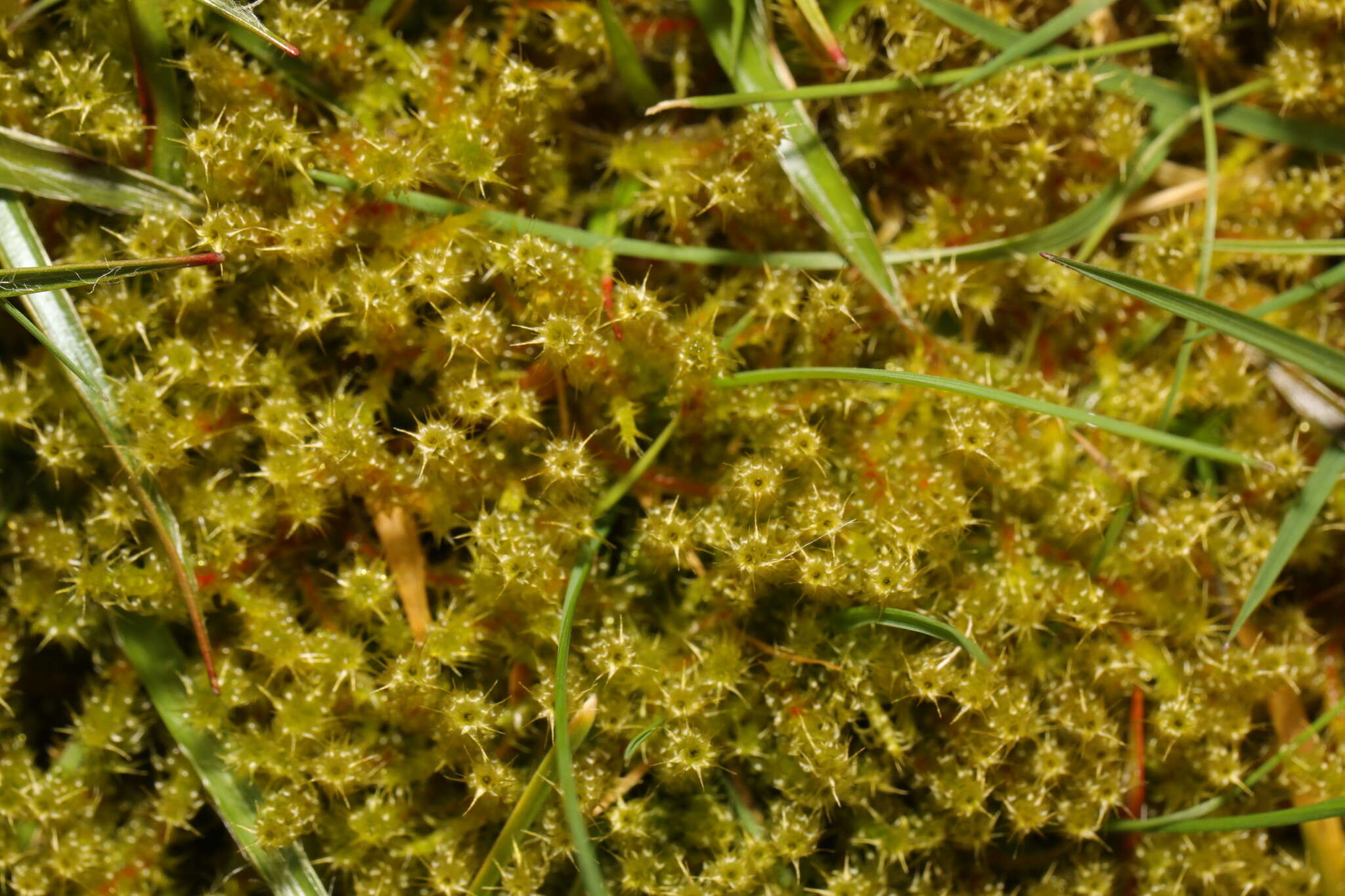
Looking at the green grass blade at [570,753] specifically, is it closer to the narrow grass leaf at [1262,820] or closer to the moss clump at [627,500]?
the moss clump at [627,500]

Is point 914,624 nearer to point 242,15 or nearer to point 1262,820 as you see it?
point 1262,820

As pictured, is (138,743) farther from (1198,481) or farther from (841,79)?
(1198,481)

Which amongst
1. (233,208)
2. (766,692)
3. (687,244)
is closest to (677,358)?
(687,244)

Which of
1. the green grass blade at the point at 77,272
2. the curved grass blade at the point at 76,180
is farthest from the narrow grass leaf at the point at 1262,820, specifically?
the curved grass blade at the point at 76,180

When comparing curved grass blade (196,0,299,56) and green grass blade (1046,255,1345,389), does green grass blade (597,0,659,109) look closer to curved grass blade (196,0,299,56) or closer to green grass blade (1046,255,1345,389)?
curved grass blade (196,0,299,56)

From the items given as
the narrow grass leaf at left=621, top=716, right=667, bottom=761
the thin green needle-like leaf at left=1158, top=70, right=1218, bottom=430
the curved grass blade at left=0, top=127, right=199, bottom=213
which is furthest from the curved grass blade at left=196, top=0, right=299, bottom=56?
the thin green needle-like leaf at left=1158, top=70, right=1218, bottom=430

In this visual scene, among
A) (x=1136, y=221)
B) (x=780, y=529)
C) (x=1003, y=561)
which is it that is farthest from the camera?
(x=1136, y=221)

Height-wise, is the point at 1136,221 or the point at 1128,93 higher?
the point at 1128,93
